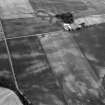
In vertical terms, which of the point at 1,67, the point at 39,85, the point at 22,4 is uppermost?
the point at 22,4

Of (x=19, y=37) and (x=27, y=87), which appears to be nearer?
(x=27, y=87)

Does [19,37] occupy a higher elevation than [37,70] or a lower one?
higher

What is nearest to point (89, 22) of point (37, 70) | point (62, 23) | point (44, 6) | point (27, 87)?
point (62, 23)

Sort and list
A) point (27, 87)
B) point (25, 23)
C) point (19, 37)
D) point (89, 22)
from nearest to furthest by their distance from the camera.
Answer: point (27, 87) → point (19, 37) → point (25, 23) → point (89, 22)

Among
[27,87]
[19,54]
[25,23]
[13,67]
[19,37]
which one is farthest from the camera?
[25,23]

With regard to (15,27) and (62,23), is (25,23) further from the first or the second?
(62,23)

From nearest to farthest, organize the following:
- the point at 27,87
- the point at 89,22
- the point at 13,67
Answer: the point at 27,87 → the point at 13,67 → the point at 89,22

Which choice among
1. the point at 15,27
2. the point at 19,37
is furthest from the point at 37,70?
the point at 15,27

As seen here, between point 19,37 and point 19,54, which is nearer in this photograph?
point 19,54

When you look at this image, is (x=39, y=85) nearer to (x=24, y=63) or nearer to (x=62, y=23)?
(x=24, y=63)
